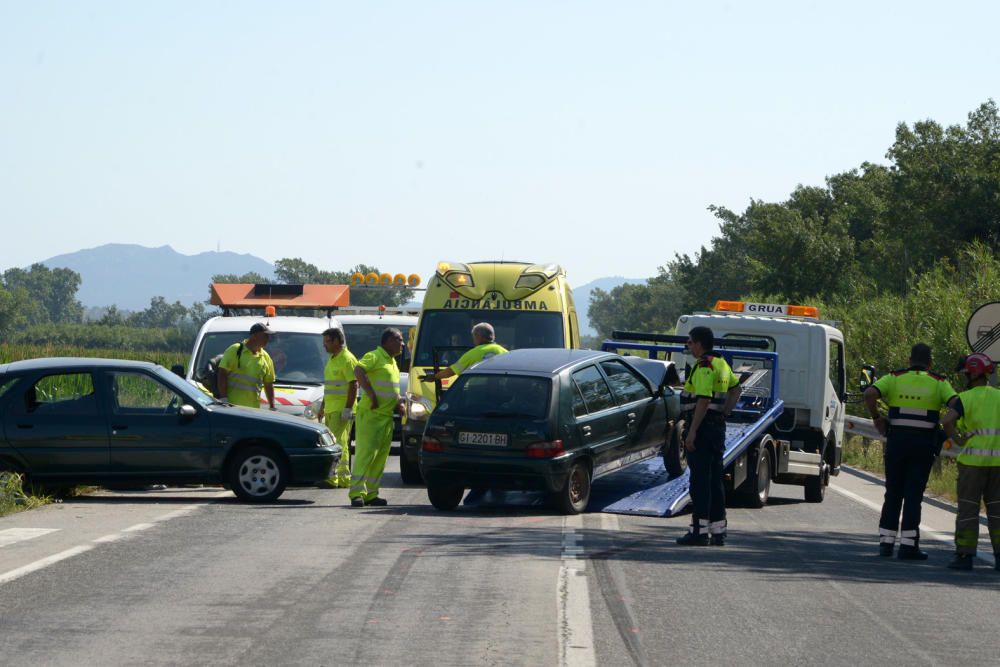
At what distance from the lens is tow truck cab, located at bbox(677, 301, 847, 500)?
17.2 metres

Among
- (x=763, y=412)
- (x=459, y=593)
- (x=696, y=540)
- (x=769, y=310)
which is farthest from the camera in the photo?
(x=769, y=310)

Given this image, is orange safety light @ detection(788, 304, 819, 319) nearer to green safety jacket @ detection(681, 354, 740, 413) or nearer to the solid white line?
green safety jacket @ detection(681, 354, 740, 413)

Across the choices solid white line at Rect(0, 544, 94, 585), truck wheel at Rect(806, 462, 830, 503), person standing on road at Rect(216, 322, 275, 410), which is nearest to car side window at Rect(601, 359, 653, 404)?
truck wheel at Rect(806, 462, 830, 503)

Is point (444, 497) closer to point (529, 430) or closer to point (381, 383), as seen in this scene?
point (529, 430)

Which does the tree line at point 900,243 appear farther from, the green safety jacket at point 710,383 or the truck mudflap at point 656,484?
the green safety jacket at point 710,383

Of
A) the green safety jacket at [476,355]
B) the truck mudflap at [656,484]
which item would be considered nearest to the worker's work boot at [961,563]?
the truck mudflap at [656,484]

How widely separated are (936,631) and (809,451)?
9125mm

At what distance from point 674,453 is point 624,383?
966mm

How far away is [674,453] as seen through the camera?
1567 cm

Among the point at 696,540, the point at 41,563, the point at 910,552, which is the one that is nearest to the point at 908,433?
the point at 910,552

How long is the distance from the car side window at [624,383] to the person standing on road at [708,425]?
2.67m

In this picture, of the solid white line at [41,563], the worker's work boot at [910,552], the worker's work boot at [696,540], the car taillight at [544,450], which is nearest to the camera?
the solid white line at [41,563]

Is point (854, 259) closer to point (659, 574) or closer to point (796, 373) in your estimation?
point (796, 373)

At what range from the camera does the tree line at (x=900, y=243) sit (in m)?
32.2
